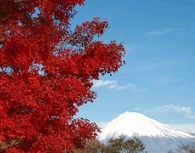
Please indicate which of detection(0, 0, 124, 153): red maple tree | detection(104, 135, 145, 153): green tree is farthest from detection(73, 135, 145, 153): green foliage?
detection(0, 0, 124, 153): red maple tree

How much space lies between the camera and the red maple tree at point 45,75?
1579cm

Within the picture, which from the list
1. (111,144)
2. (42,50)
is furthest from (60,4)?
(111,144)

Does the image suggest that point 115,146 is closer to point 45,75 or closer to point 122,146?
point 122,146

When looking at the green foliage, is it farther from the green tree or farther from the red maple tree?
the red maple tree

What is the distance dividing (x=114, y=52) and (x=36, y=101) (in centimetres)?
370

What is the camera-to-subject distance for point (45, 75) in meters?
16.8

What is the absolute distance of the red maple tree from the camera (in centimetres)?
1579

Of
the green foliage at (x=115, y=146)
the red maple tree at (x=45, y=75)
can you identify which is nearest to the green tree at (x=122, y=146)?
the green foliage at (x=115, y=146)

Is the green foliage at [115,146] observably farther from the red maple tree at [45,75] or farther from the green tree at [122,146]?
the red maple tree at [45,75]

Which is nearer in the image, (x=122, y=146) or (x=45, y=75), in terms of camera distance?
(x=45, y=75)

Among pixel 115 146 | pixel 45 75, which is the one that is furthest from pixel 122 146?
pixel 45 75

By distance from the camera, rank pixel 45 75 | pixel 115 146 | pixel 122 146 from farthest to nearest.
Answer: pixel 122 146 → pixel 115 146 → pixel 45 75

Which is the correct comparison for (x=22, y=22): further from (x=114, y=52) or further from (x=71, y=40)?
(x=114, y=52)

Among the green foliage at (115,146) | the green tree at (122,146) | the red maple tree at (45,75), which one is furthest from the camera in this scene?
the green tree at (122,146)
